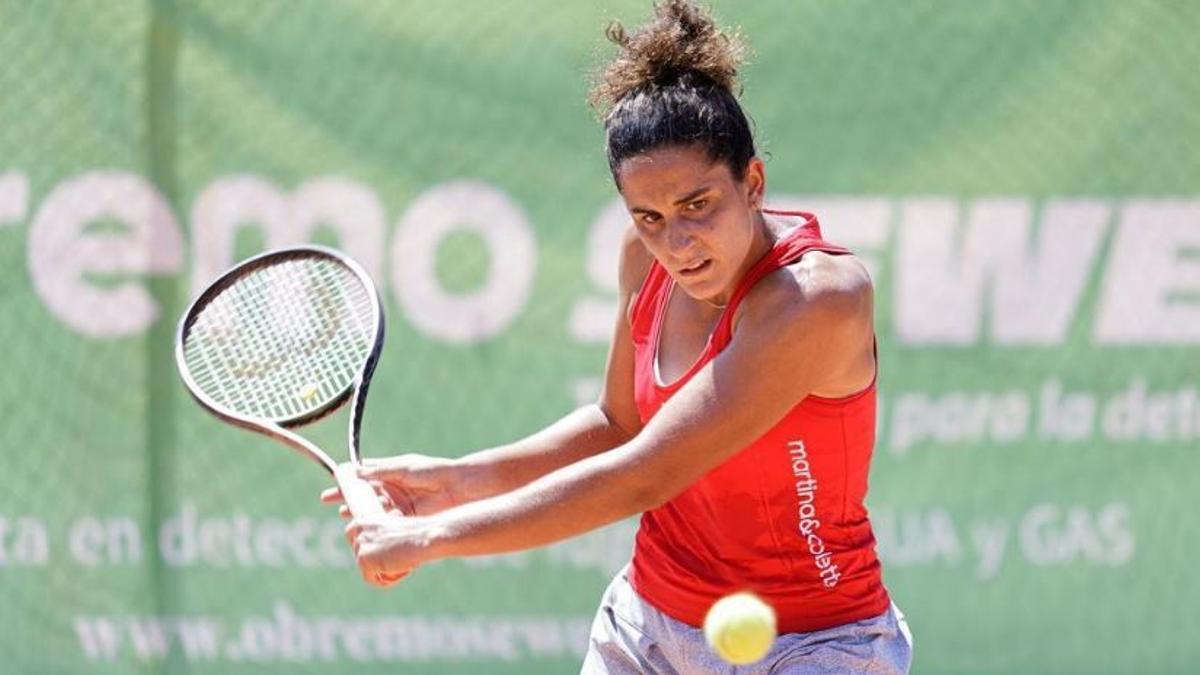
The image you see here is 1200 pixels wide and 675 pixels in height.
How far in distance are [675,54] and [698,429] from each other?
606 mm

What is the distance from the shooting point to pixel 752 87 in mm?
4656

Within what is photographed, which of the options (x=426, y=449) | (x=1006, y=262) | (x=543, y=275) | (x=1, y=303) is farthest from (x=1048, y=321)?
(x=1, y=303)

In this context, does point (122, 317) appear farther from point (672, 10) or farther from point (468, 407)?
point (672, 10)

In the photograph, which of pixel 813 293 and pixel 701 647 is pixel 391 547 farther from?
pixel 813 293

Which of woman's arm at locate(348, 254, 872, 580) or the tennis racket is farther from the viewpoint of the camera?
the tennis racket

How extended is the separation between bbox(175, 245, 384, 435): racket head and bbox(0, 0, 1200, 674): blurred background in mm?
1217

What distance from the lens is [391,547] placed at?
2703mm

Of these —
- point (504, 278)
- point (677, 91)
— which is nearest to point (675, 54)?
point (677, 91)

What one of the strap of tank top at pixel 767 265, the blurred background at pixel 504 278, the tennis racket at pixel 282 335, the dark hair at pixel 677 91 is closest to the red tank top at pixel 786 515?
the strap of tank top at pixel 767 265

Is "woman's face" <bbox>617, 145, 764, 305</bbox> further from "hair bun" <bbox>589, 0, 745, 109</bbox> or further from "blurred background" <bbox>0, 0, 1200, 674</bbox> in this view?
"blurred background" <bbox>0, 0, 1200, 674</bbox>

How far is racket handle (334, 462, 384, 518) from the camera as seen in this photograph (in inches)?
113

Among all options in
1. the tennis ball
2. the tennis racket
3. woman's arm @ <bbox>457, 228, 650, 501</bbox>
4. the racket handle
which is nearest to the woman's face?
woman's arm @ <bbox>457, 228, 650, 501</bbox>

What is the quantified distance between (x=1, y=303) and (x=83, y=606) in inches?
32.5

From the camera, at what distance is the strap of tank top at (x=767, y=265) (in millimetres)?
2732
